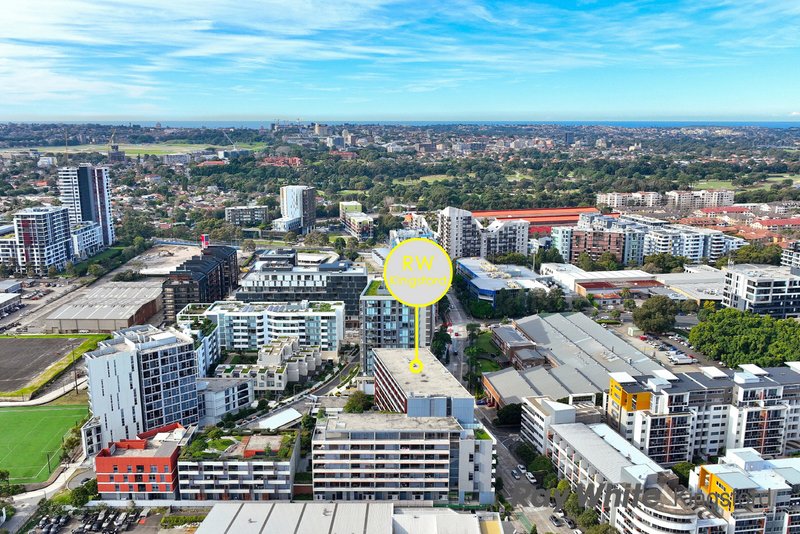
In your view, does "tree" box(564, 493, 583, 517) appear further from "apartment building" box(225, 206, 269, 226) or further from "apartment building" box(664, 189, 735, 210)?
"apartment building" box(664, 189, 735, 210)

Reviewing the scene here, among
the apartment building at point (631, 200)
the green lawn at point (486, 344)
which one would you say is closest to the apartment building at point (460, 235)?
the green lawn at point (486, 344)

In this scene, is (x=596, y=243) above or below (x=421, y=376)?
below

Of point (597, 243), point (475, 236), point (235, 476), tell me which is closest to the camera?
point (235, 476)

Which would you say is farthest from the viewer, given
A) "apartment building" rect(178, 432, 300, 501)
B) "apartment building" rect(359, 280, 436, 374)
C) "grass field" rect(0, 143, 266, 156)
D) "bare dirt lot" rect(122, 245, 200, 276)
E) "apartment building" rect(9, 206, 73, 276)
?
"grass field" rect(0, 143, 266, 156)

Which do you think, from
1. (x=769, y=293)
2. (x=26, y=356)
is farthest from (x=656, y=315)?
(x=26, y=356)

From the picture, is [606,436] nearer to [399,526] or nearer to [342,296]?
[399,526]

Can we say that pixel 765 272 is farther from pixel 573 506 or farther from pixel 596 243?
pixel 573 506

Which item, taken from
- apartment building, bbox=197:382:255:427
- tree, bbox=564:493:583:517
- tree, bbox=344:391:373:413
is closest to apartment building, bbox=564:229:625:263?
tree, bbox=344:391:373:413
